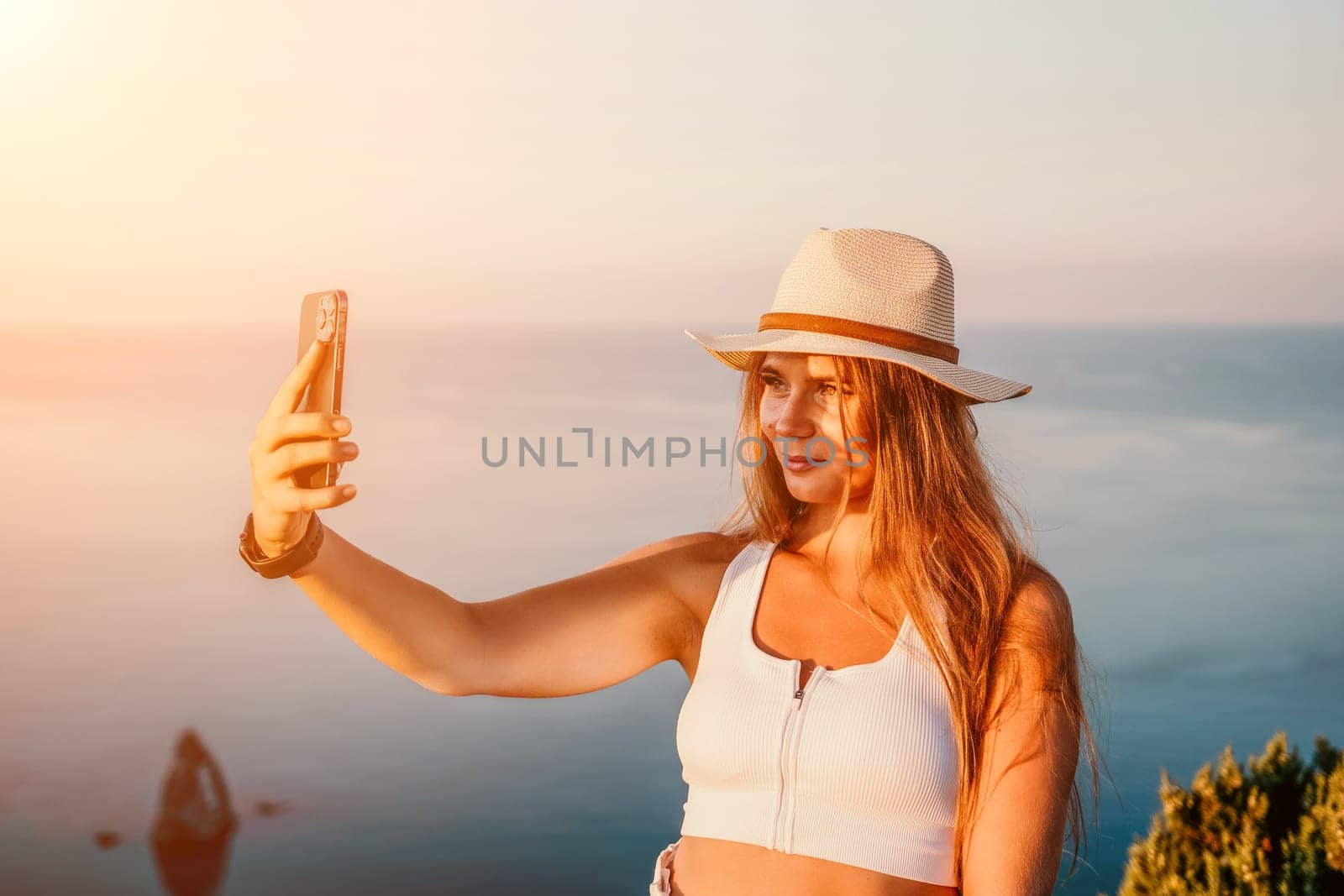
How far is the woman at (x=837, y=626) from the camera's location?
215 cm

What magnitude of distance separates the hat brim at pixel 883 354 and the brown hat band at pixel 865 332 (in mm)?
13

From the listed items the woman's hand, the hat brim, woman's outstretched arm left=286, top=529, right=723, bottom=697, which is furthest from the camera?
the hat brim

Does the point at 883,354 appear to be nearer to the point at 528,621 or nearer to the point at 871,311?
the point at 871,311

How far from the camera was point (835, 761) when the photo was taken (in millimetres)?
2156

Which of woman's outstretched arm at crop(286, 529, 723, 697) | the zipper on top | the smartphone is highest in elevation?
the smartphone

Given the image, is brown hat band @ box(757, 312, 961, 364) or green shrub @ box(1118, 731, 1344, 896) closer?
green shrub @ box(1118, 731, 1344, 896)

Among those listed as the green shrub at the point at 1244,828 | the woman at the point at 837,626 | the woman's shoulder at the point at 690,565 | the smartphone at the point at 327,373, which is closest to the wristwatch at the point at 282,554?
the woman at the point at 837,626

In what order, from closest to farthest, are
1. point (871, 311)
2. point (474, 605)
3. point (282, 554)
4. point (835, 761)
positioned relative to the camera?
point (282, 554)
point (835, 761)
point (474, 605)
point (871, 311)

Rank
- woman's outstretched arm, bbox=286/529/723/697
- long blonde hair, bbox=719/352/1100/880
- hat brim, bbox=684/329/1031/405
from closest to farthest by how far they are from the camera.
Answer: woman's outstretched arm, bbox=286/529/723/697
long blonde hair, bbox=719/352/1100/880
hat brim, bbox=684/329/1031/405

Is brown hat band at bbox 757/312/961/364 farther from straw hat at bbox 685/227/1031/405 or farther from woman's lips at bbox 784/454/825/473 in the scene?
woman's lips at bbox 784/454/825/473

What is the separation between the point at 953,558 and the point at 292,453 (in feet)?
3.98

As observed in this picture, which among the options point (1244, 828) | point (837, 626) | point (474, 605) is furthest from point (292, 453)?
point (1244, 828)

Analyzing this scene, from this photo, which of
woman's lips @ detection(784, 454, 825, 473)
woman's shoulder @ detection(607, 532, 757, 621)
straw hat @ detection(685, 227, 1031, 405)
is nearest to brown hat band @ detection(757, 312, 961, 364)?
straw hat @ detection(685, 227, 1031, 405)

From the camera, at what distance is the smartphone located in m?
1.82
